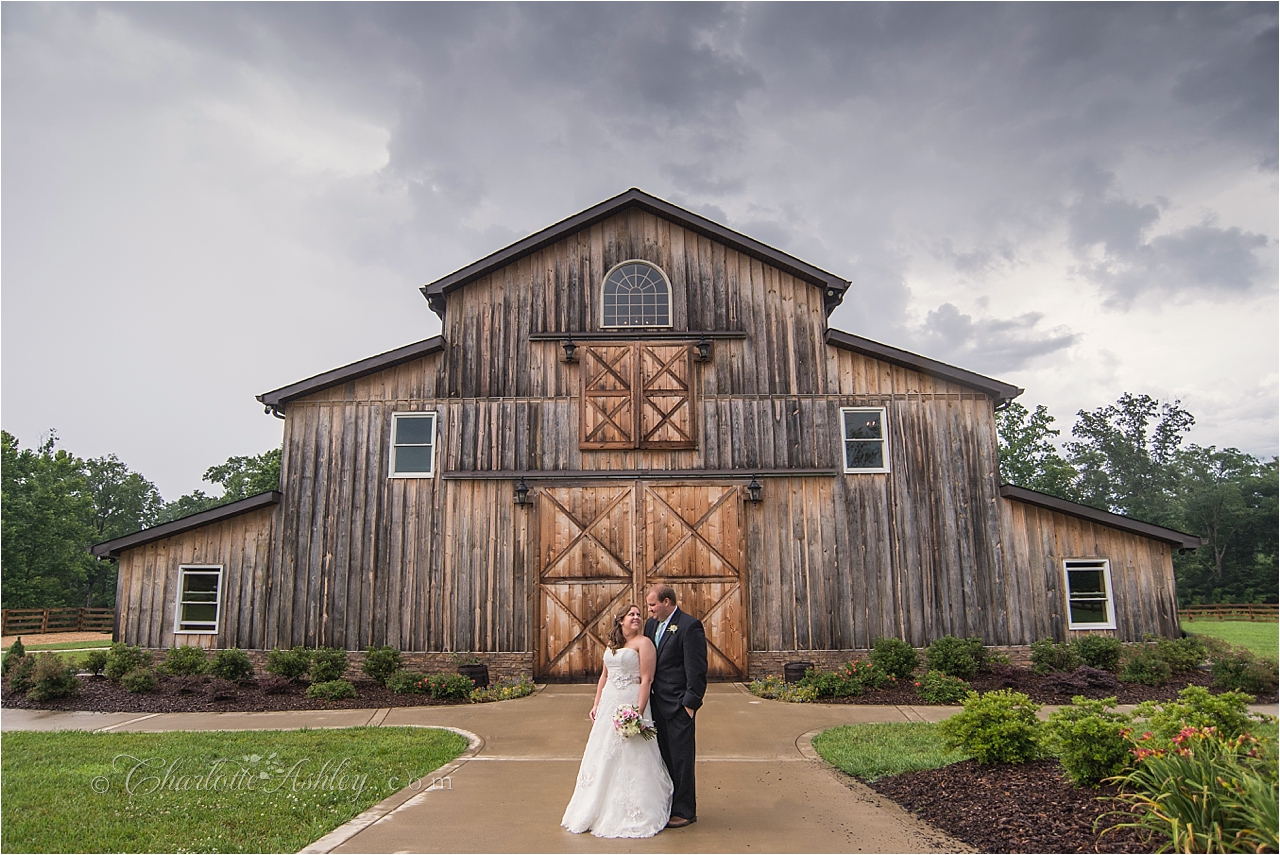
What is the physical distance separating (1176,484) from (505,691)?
222 feet

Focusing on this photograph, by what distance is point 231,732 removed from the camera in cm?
1023

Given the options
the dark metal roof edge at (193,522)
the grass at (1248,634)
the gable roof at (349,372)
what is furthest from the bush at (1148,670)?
the dark metal roof edge at (193,522)

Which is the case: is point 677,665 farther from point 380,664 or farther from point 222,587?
point 222,587

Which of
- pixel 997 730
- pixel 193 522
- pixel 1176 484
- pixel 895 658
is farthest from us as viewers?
pixel 1176 484

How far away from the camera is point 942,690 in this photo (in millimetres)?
12344

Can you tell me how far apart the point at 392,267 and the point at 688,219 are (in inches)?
403

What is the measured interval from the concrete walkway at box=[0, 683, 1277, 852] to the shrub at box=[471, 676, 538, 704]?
0.35 m

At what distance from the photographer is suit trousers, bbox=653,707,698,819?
643cm

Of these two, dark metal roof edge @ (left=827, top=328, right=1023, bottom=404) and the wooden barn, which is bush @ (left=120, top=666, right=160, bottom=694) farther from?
dark metal roof edge @ (left=827, top=328, right=1023, bottom=404)

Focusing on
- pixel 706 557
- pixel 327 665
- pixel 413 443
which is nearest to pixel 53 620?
pixel 327 665

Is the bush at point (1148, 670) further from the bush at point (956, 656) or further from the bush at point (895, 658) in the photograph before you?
the bush at point (895, 658)

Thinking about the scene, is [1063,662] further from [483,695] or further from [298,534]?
[298,534]

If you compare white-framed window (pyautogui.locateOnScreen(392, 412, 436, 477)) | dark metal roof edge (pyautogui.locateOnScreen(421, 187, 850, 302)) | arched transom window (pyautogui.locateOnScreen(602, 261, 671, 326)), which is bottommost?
white-framed window (pyautogui.locateOnScreen(392, 412, 436, 477))

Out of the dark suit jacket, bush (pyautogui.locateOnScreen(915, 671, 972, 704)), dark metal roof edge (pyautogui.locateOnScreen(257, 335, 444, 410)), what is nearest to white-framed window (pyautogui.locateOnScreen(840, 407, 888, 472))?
bush (pyautogui.locateOnScreen(915, 671, 972, 704))
